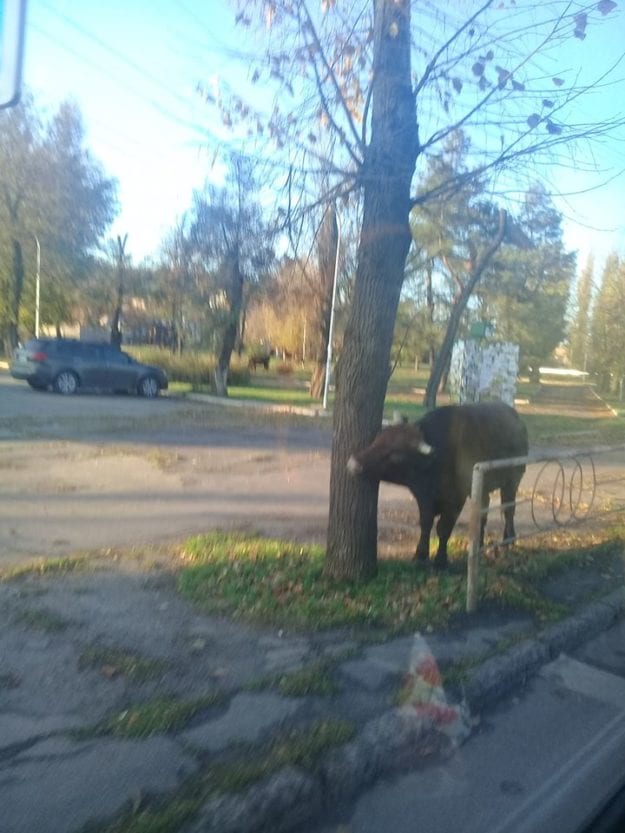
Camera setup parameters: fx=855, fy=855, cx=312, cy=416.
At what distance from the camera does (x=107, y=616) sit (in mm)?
6309

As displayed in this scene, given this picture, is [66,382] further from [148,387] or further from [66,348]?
[148,387]

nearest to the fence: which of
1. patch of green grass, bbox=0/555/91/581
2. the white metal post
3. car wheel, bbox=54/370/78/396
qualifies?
the white metal post

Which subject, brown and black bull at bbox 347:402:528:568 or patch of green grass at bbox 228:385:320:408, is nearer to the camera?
brown and black bull at bbox 347:402:528:568

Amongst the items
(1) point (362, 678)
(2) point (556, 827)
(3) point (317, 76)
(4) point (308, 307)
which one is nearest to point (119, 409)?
(4) point (308, 307)

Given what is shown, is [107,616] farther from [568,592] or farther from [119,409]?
[119,409]

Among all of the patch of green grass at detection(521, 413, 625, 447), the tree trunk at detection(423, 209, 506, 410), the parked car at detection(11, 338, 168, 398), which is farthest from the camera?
the parked car at detection(11, 338, 168, 398)

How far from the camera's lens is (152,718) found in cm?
469

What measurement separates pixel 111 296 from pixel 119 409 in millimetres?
18155

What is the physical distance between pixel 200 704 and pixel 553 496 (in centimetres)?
574

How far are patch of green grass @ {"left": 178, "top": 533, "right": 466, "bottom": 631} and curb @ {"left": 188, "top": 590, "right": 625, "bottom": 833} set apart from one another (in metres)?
0.80

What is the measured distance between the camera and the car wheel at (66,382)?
2717 cm

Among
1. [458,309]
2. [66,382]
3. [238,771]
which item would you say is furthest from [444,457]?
[66,382]

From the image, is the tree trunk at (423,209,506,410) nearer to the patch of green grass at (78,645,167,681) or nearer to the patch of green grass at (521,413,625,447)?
the patch of green grass at (521,413,625,447)

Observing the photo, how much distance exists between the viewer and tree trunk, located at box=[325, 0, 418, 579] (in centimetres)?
716
